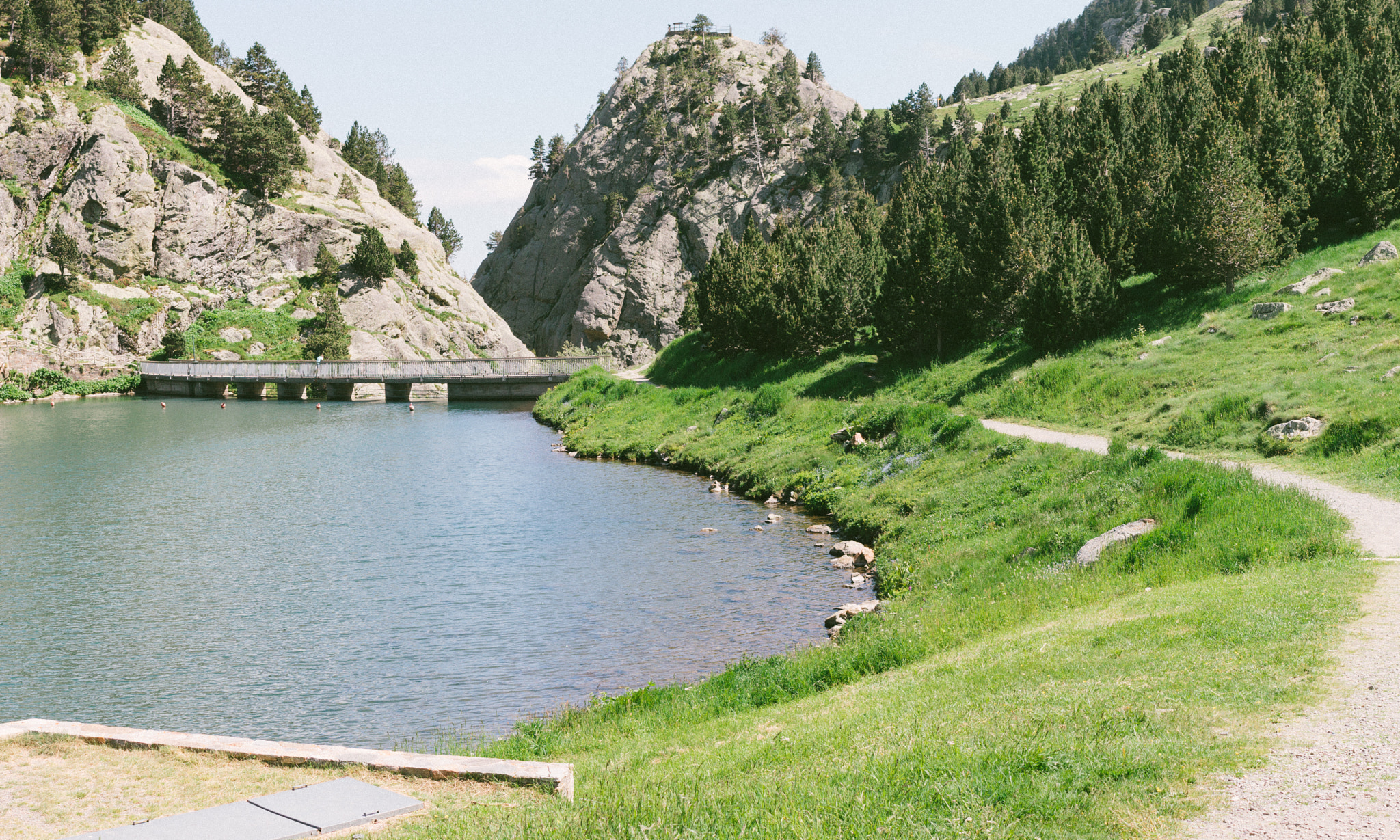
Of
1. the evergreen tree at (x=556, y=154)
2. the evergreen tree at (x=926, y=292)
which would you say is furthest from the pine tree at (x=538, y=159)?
the evergreen tree at (x=926, y=292)

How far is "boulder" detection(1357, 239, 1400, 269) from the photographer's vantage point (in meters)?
38.6

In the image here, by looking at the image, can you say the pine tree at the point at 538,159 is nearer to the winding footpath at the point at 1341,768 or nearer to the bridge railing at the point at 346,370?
the bridge railing at the point at 346,370

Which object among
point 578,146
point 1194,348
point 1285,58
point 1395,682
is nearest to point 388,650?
point 1395,682

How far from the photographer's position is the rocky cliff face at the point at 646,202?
500 feet

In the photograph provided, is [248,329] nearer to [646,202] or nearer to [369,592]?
[646,202]

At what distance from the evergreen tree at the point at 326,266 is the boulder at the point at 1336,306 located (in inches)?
4783

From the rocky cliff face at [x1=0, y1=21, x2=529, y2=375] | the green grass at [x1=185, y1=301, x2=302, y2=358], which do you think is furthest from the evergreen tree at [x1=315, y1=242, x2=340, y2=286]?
the green grass at [x1=185, y1=301, x2=302, y2=358]

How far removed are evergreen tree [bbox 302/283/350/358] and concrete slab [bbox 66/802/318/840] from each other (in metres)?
113

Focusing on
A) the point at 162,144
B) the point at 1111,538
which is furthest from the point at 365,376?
the point at 1111,538

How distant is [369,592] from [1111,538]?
19.6 metres

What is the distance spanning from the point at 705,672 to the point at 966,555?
863 centimetres

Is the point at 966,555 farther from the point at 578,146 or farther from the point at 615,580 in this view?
the point at 578,146

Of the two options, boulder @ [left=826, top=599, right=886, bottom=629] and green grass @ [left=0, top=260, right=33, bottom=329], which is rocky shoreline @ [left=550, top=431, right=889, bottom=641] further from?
green grass @ [left=0, top=260, right=33, bottom=329]

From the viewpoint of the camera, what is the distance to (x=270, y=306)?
12581 centimetres
